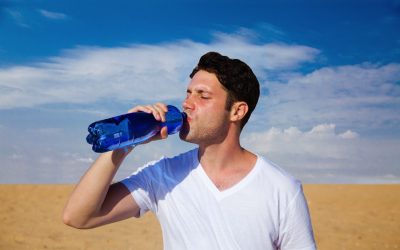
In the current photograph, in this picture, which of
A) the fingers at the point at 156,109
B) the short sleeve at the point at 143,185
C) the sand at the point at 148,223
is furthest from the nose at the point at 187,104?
the sand at the point at 148,223

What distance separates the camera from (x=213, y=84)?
3.43m

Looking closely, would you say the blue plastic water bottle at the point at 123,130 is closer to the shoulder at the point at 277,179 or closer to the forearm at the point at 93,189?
the forearm at the point at 93,189

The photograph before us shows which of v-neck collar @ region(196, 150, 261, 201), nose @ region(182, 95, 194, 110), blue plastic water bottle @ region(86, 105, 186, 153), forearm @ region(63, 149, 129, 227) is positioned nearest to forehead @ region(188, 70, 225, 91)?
nose @ region(182, 95, 194, 110)

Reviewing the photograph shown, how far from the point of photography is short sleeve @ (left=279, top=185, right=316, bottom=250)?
3291 millimetres

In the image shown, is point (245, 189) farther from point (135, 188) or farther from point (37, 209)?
point (37, 209)

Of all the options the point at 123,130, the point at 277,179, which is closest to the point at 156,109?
the point at 123,130

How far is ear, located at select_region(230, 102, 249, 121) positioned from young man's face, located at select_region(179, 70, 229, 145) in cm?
7

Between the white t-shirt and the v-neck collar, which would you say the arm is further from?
the v-neck collar

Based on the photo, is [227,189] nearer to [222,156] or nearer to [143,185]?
[222,156]

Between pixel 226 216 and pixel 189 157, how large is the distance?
52 cm

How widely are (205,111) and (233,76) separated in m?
0.35

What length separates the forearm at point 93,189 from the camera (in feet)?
10.1

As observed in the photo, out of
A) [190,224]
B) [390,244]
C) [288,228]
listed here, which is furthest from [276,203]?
[390,244]

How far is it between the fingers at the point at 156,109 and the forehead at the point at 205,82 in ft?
1.22
